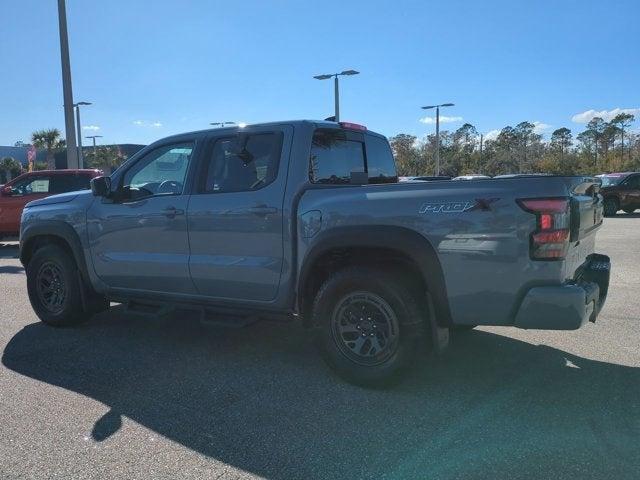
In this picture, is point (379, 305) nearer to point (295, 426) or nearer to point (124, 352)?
point (295, 426)

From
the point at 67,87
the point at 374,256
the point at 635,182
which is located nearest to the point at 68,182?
the point at 67,87

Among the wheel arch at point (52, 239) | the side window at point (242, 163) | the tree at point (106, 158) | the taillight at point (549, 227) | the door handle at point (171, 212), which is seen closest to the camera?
the taillight at point (549, 227)

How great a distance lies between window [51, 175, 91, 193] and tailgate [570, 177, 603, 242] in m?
12.0

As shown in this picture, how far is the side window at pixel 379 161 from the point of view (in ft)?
17.9

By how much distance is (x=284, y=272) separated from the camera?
443 centimetres

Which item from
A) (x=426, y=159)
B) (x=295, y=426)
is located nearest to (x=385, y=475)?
(x=295, y=426)

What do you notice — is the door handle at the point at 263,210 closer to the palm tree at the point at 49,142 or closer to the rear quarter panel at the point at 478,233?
the rear quarter panel at the point at 478,233

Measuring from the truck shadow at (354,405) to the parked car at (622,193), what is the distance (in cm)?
1843

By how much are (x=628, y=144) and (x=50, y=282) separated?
74824 millimetres

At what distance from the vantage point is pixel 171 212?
4965 mm

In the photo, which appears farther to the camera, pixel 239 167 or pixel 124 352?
pixel 124 352

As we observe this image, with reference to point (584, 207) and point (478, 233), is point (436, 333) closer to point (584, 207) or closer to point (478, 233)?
point (478, 233)

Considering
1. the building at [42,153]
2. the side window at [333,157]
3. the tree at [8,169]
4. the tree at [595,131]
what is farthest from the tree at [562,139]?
the side window at [333,157]

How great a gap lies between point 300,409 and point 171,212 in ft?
6.93
